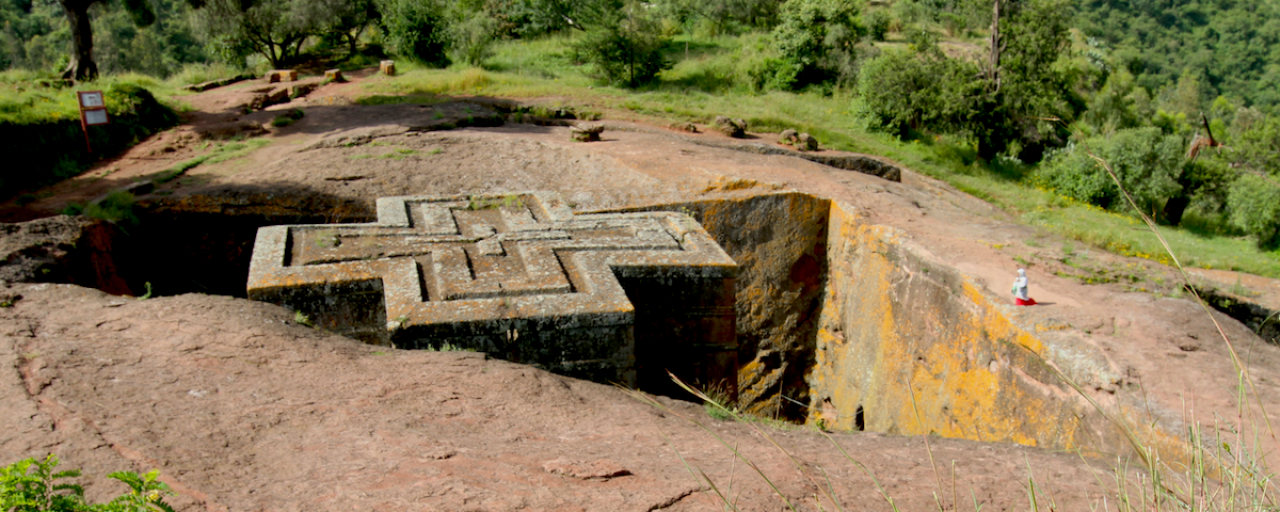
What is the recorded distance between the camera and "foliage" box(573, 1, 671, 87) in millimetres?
17641

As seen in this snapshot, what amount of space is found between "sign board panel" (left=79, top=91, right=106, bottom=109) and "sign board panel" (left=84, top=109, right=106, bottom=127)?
7 cm

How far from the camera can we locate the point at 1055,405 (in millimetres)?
4902

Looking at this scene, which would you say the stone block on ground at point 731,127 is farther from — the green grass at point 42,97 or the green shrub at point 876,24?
the green shrub at point 876,24

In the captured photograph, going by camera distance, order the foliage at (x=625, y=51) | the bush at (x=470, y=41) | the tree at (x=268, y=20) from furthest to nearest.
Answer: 1. the bush at (x=470, y=41)
2. the tree at (x=268, y=20)
3. the foliage at (x=625, y=51)

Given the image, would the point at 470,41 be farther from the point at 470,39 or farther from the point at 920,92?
the point at 920,92

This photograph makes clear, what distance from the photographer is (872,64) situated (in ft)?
53.6

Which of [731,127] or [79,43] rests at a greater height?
[79,43]

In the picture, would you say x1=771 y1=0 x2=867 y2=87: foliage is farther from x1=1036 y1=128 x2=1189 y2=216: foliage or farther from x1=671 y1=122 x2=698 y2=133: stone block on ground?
x1=671 y1=122 x2=698 y2=133: stone block on ground

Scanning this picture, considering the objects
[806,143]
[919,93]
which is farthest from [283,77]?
[919,93]

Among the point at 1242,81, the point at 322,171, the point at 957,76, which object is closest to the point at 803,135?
the point at 957,76

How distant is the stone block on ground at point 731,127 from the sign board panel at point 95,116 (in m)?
9.54

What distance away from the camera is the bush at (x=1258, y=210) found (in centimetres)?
1355

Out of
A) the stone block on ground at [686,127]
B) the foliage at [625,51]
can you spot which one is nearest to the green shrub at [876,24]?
the foliage at [625,51]

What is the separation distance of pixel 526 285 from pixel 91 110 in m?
9.75
